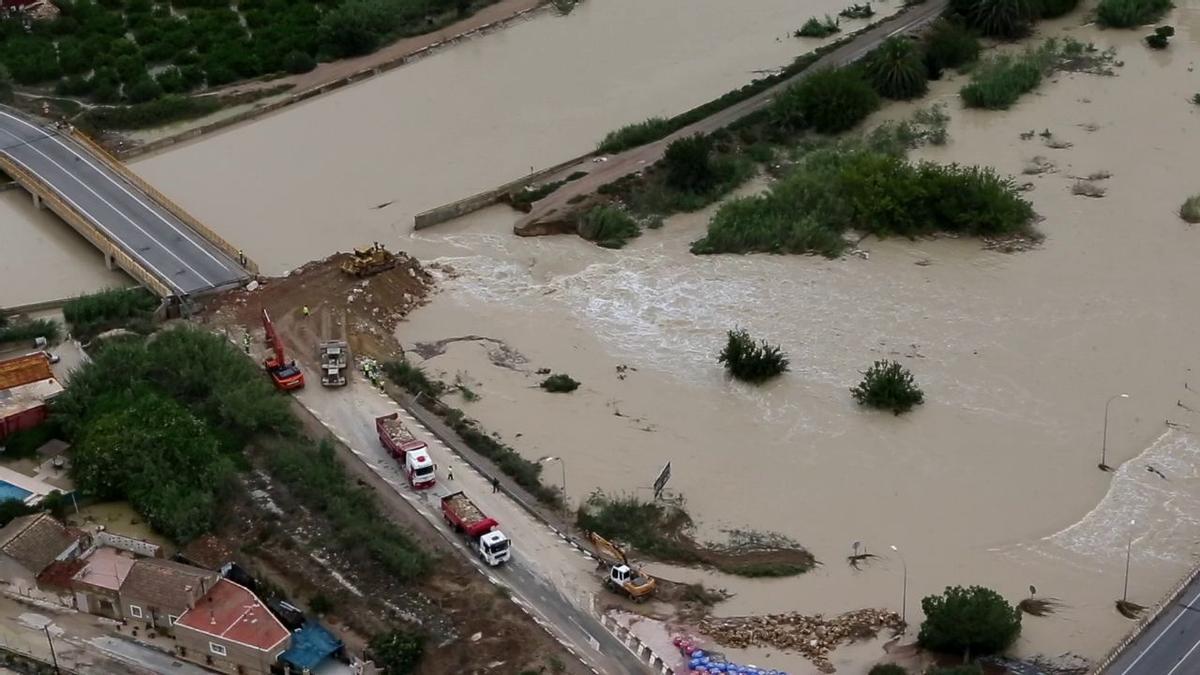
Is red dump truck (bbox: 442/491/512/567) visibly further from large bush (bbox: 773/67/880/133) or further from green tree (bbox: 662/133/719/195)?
large bush (bbox: 773/67/880/133)

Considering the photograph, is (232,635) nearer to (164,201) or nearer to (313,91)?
(164,201)

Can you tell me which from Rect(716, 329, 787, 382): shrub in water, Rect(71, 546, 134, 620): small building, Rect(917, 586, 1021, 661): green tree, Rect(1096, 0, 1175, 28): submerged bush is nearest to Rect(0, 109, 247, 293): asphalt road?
Rect(71, 546, 134, 620): small building

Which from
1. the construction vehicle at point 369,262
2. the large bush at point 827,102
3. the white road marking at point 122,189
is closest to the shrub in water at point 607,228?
the construction vehicle at point 369,262

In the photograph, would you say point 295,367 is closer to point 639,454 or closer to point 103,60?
point 639,454

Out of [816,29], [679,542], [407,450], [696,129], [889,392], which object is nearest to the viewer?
[679,542]

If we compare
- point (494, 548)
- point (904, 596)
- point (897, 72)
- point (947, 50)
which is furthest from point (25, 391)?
point (947, 50)

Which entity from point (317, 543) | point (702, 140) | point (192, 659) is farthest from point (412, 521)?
point (702, 140)
